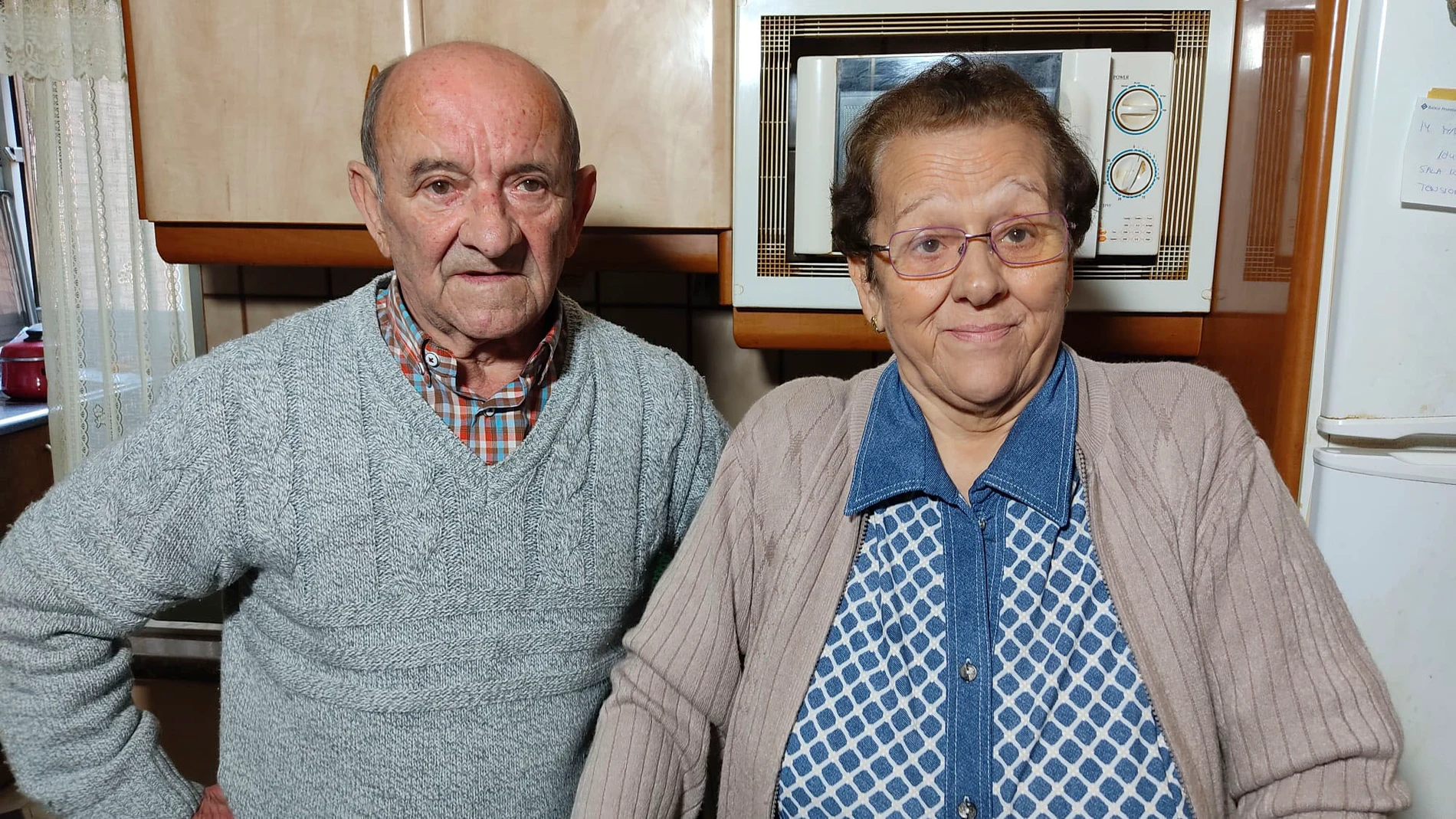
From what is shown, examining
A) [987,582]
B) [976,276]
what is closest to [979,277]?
[976,276]

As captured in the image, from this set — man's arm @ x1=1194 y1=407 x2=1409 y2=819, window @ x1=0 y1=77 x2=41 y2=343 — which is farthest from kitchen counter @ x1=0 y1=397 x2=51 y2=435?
man's arm @ x1=1194 y1=407 x2=1409 y2=819

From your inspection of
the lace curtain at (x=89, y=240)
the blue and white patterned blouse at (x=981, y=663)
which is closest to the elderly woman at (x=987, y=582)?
the blue and white patterned blouse at (x=981, y=663)

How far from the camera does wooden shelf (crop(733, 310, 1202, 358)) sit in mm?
1482

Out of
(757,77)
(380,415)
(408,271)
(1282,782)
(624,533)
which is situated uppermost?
(757,77)

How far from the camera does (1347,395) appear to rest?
117 cm

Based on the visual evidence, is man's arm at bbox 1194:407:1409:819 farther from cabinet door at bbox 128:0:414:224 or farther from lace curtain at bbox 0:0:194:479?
lace curtain at bbox 0:0:194:479

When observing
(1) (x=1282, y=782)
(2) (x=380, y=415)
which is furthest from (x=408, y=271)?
(1) (x=1282, y=782)

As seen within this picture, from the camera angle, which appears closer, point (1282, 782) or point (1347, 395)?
point (1282, 782)

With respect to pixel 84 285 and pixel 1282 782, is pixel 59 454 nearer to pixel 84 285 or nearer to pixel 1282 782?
pixel 84 285

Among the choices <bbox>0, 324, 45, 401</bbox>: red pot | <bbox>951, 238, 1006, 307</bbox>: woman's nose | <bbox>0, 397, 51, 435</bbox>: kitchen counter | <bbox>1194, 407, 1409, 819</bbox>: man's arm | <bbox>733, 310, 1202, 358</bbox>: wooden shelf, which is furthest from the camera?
<bbox>0, 324, 45, 401</bbox>: red pot

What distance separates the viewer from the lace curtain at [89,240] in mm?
1888

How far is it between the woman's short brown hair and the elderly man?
0.35m

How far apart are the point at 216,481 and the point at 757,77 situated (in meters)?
0.91

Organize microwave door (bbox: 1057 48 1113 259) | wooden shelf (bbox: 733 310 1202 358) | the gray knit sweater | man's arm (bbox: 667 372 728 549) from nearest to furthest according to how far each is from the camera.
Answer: the gray knit sweater
man's arm (bbox: 667 372 728 549)
microwave door (bbox: 1057 48 1113 259)
wooden shelf (bbox: 733 310 1202 358)
